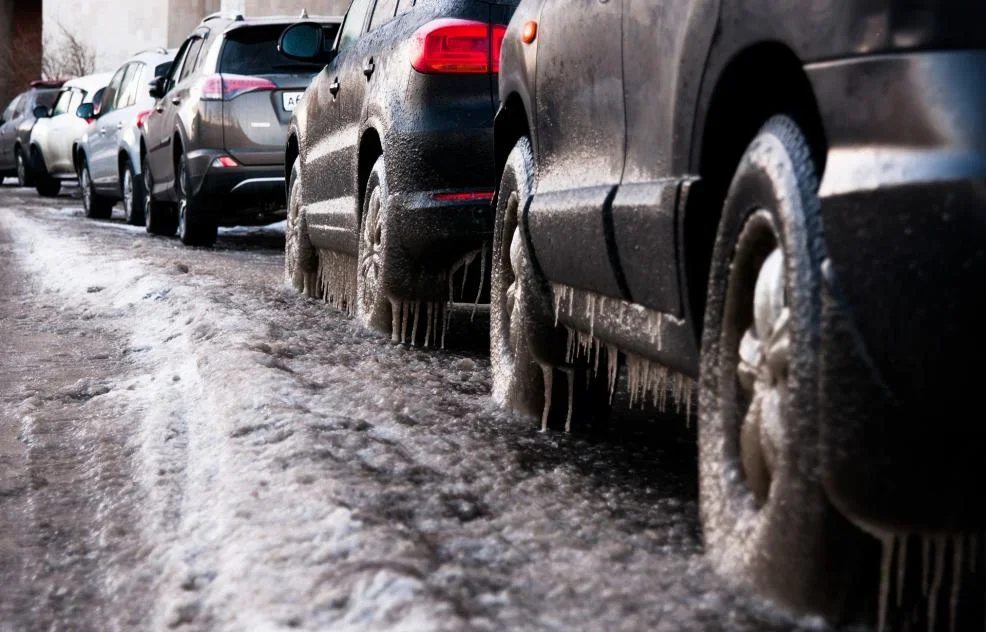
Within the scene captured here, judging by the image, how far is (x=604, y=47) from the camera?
12.5 ft

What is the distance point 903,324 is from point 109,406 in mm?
3893

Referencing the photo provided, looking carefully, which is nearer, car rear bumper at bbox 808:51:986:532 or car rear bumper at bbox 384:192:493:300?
car rear bumper at bbox 808:51:986:532

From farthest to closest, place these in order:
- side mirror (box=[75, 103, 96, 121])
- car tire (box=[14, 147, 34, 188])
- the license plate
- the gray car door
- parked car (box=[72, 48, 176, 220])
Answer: car tire (box=[14, 147, 34, 188])
side mirror (box=[75, 103, 96, 121])
parked car (box=[72, 48, 176, 220])
the license plate
the gray car door

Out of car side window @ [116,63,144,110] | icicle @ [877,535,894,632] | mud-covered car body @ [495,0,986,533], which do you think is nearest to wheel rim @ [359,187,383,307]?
mud-covered car body @ [495,0,986,533]

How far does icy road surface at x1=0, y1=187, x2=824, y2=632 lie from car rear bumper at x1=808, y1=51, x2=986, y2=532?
43cm

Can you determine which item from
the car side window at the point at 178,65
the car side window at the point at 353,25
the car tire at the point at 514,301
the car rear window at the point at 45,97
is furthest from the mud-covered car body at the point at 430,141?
the car rear window at the point at 45,97

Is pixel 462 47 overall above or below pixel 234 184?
above

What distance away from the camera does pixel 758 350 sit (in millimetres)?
2826

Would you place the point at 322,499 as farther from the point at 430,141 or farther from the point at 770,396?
the point at 430,141

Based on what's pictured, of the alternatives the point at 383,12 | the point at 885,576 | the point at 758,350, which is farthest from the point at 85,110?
the point at 885,576

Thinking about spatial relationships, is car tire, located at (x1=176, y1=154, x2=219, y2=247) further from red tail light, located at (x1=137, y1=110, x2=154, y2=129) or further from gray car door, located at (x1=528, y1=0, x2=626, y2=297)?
gray car door, located at (x1=528, y1=0, x2=626, y2=297)

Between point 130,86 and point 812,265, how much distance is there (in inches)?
636

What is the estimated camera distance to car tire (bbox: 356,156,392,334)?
640 cm

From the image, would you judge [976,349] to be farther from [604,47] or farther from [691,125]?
[604,47]
